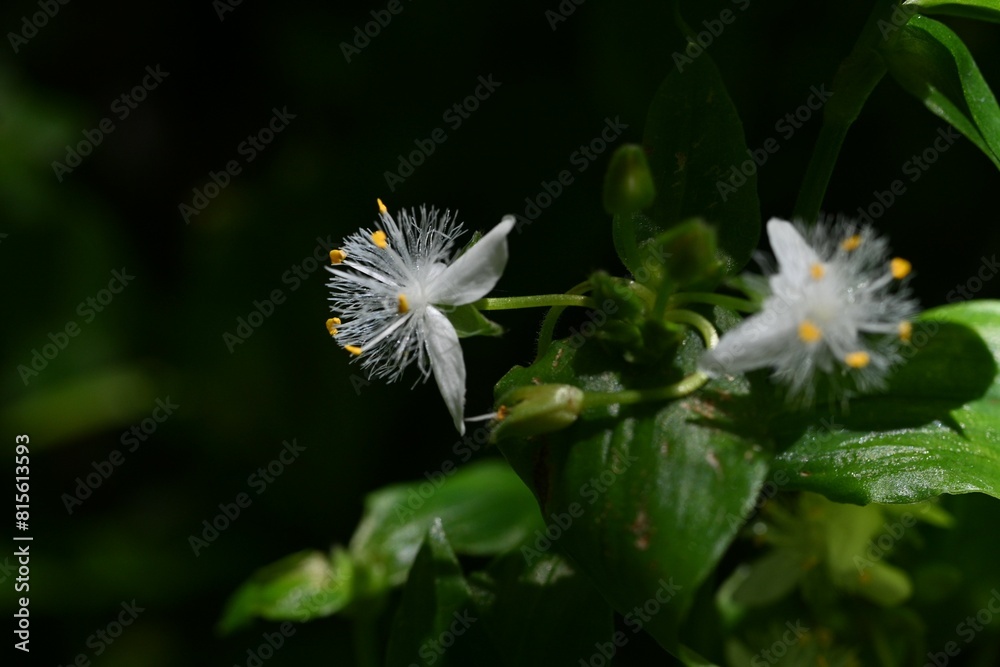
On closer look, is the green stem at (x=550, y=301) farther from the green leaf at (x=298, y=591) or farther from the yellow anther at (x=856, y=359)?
the green leaf at (x=298, y=591)

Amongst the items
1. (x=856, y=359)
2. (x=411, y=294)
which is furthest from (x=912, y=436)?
(x=411, y=294)

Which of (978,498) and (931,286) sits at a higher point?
(931,286)

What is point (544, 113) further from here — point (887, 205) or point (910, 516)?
point (910, 516)

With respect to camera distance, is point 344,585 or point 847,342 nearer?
point 847,342

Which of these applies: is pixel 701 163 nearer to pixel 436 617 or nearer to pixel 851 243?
pixel 851 243

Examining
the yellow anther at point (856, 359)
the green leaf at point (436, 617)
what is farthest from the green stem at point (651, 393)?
the green leaf at point (436, 617)

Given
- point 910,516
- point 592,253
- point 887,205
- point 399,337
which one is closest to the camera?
point 399,337

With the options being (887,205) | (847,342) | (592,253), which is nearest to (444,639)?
(847,342)
